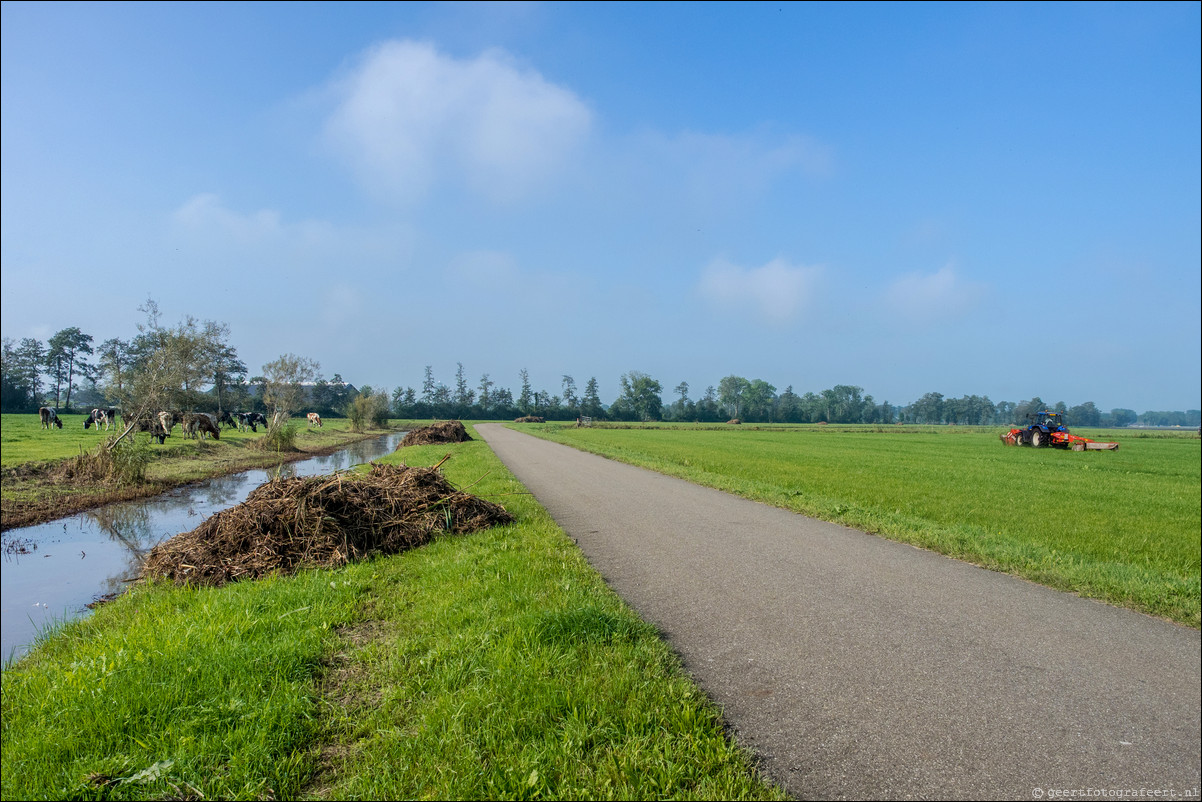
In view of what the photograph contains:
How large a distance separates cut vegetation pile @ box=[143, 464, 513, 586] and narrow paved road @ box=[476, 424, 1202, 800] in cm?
303

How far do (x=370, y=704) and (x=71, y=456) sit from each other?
788 inches

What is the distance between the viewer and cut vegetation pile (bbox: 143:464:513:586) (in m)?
7.29

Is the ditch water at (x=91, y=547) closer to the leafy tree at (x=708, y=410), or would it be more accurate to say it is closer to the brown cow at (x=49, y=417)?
the brown cow at (x=49, y=417)

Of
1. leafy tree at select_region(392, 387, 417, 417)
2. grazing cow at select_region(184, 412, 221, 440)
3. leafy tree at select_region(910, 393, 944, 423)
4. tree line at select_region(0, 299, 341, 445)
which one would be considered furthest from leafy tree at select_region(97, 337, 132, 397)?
leafy tree at select_region(910, 393, 944, 423)

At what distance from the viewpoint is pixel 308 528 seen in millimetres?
7789

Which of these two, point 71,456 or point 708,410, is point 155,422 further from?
point 708,410

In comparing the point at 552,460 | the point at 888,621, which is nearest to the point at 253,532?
the point at 888,621

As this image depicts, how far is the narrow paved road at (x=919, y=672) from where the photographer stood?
2850mm

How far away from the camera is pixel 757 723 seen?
3328mm

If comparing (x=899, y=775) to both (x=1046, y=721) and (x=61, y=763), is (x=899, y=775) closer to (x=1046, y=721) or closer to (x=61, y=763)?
(x=1046, y=721)

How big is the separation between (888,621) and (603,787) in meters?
3.28

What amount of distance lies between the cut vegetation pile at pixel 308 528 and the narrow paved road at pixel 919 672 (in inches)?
119

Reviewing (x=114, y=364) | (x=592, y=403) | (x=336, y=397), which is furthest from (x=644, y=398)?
(x=114, y=364)

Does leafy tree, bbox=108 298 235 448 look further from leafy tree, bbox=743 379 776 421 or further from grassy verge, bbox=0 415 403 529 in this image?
leafy tree, bbox=743 379 776 421
